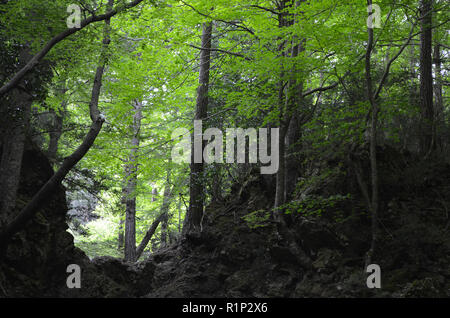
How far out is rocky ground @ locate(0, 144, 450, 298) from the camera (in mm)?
5852

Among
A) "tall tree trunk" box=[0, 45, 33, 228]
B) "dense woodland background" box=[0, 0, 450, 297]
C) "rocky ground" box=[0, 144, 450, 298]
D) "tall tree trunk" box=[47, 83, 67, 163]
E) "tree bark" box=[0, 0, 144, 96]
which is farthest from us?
"tall tree trunk" box=[47, 83, 67, 163]

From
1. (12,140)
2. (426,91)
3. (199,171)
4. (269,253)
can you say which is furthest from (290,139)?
(12,140)

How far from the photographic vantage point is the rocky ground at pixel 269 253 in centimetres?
585

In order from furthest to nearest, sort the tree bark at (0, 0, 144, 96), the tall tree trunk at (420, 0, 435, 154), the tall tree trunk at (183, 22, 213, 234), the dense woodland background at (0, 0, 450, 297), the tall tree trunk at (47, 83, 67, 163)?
1. the tall tree trunk at (183, 22, 213, 234)
2. the tall tree trunk at (47, 83, 67, 163)
3. the tall tree trunk at (420, 0, 435, 154)
4. the dense woodland background at (0, 0, 450, 297)
5. the tree bark at (0, 0, 144, 96)

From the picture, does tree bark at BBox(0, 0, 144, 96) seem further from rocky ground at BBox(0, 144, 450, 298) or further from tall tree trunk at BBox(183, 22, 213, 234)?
tall tree trunk at BBox(183, 22, 213, 234)

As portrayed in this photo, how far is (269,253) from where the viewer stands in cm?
752

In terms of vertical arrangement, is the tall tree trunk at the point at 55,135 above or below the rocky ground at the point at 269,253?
above

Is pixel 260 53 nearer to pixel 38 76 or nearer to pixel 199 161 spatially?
pixel 199 161

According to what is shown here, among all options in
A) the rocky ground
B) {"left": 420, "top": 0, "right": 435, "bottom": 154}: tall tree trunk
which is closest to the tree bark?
the rocky ground

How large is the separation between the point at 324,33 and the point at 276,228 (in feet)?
13.6

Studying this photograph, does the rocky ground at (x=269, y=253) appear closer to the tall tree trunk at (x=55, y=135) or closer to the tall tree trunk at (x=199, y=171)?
the tall tree trunk at (x=199, y=171)

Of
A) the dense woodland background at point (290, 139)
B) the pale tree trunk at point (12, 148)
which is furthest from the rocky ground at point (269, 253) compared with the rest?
the pale tree trunk at point (12, 148)
